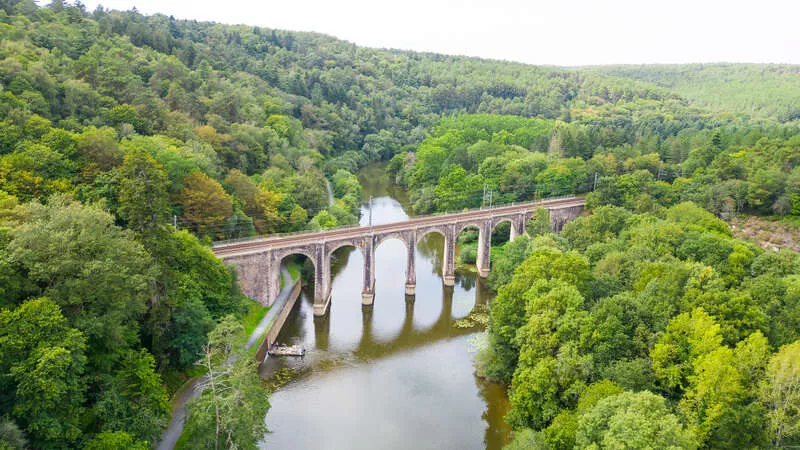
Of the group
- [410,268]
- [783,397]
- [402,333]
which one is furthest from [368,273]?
[783,397]

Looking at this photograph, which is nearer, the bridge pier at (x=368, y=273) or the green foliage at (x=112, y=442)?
the green foliage at (x=112, y=442)

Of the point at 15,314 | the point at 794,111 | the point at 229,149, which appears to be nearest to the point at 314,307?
the point at 229,149

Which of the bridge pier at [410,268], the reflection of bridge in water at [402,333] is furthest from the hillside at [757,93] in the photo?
the reflection of bridge in water at [402,333]

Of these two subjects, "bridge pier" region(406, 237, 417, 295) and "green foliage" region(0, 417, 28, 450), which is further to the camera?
"bridge pier" region(406, 237, 417, 295)

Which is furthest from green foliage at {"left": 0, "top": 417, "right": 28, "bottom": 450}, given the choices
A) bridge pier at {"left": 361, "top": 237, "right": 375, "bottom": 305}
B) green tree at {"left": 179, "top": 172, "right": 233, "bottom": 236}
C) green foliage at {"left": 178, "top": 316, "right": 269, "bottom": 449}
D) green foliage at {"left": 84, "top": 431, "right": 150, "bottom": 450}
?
bridge pier at {"left": 361, "top": 237, "right": 375, "bottom": 305}

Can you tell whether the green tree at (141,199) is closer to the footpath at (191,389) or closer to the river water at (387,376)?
the footpath at (191,389)

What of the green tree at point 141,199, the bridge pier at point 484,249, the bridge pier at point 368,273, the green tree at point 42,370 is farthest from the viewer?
the bridge pier at point 484,249

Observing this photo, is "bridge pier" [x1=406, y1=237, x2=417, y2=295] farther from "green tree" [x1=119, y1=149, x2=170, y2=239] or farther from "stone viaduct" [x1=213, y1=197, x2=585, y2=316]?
"green tree" [x1=119, y1=149, x2=170, y2=239]
